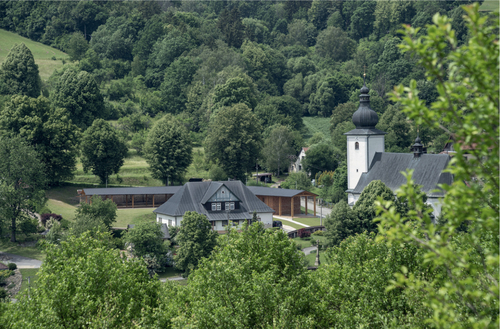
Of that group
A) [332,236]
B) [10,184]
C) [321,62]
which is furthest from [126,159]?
[321,62]

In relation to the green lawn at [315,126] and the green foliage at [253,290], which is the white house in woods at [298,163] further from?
the green foliage at [253,290]

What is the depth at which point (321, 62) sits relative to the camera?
5162 inches

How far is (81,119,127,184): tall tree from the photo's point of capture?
6494 centimetres

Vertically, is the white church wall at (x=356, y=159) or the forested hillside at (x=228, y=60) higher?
the forested hillside at (x=228, y=60)

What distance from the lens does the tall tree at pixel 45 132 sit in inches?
2403

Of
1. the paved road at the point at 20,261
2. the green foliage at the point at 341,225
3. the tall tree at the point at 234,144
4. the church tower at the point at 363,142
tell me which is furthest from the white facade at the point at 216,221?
the tall tree at the point at 234,144

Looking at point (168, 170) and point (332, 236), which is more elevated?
point (168, 170)

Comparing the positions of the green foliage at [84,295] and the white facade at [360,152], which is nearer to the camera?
the green foliage at [84,295]

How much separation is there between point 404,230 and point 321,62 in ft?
416

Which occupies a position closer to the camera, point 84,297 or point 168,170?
point 84,297

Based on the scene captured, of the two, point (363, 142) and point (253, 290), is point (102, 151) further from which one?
point (253, 290)

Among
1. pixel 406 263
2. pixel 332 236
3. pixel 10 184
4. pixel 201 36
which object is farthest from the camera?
pixel 201 36

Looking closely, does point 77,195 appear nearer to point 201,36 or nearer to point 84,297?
point 84,297

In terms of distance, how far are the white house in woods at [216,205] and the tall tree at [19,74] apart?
34.7 m
